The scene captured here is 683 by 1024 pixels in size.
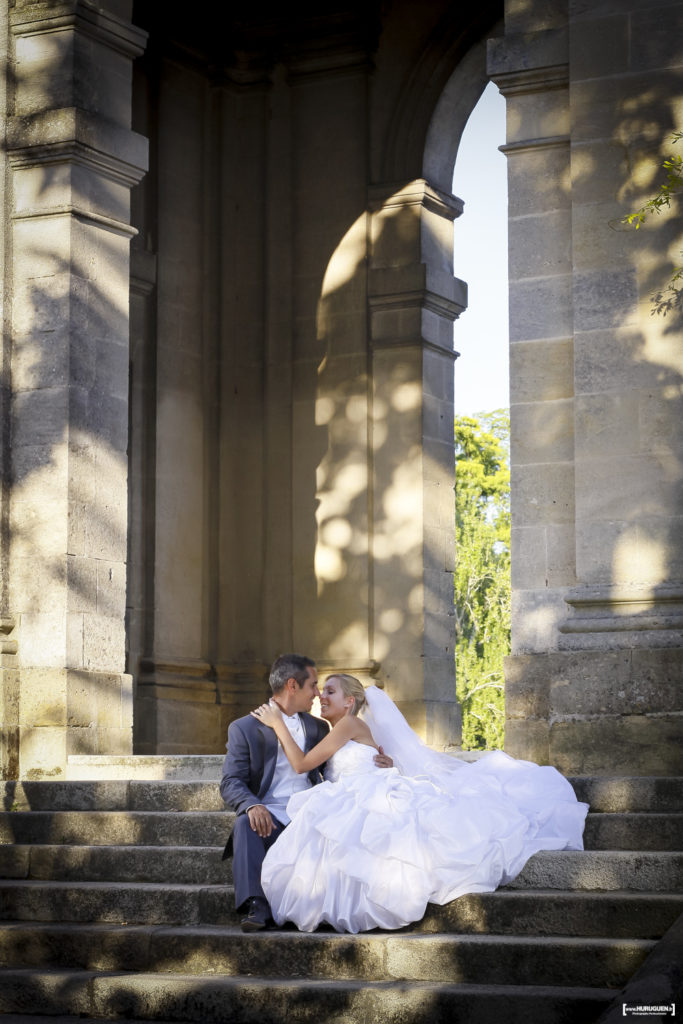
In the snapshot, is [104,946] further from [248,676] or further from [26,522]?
[248,676]

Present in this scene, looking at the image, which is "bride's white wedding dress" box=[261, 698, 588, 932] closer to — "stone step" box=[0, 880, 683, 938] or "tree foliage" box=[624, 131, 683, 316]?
"stone step" box=[0, 880, 683, 938]

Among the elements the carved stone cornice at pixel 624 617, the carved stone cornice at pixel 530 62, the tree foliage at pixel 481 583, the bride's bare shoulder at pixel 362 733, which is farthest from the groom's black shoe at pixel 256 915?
the tree foliage at pixel 481 583

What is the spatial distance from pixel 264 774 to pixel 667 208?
3.91 metres

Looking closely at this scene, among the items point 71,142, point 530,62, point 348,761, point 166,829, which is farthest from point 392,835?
point 71,142

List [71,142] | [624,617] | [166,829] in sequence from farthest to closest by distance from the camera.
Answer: [71,142] → [624,617] → [166,829]

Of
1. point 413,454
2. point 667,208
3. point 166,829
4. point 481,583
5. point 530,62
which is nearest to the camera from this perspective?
point 166,829

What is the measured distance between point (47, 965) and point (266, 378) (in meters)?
8.85

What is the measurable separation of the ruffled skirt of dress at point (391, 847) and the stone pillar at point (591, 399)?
4.08 feet

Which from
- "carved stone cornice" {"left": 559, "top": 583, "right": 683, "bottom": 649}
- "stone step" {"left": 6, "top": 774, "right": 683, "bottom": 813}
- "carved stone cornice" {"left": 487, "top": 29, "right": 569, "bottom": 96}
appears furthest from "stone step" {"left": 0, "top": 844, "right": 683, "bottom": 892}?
"carved stone cornice" {"left": 487, "top": 29, "right": 569, "bottom": 96}

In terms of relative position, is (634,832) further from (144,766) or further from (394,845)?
(144,766)

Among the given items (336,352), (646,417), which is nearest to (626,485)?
(646,417)

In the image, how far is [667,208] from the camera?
8.81m

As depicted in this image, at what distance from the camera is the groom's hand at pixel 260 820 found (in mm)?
7273

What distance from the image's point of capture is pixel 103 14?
11297 mm
